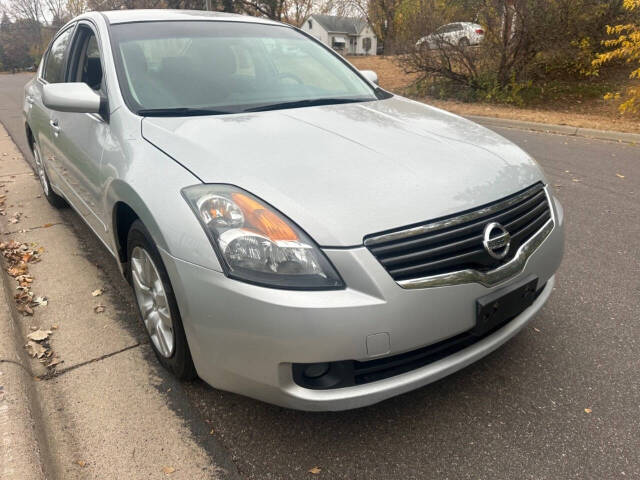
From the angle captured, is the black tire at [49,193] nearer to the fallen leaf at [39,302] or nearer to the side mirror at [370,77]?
the fallen leaf at [39,302]

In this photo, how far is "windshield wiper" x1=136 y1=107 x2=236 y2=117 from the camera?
8.42 feet

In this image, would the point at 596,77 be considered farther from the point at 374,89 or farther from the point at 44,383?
the point at 44,383

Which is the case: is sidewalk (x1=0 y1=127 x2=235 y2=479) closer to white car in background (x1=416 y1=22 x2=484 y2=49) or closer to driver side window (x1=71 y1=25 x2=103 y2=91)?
driver side window (x1=71 y1=25 x2=103 y2=91)

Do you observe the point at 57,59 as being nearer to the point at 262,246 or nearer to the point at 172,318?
the point at 172,318

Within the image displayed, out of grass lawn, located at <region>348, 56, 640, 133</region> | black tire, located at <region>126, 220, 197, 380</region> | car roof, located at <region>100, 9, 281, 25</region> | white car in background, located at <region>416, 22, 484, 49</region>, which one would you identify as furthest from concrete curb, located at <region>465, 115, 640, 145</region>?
black tire, located at <region>126, 220, 197, 380</region>

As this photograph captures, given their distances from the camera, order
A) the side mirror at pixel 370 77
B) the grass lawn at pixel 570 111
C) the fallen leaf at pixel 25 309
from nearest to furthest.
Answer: the fallen leaf at pixel 25 309 < the side mirror at pixel 370 77 < the grass lawn at pixel 570 111

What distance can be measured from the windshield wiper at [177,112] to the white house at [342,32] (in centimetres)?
6663

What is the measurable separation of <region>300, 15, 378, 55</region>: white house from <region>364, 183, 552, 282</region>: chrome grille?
67308mm

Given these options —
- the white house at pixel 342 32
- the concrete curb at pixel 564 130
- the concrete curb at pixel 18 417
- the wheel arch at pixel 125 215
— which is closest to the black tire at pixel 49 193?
the concrete curb at pixel 18 417

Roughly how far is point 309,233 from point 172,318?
0.76m

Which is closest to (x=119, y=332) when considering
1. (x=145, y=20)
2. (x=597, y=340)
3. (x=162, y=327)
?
(x=162, y=327)

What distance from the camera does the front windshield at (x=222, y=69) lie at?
2775 mm

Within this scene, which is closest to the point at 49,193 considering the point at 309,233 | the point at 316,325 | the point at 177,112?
the point at 177,112

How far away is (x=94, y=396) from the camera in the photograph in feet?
7.78
